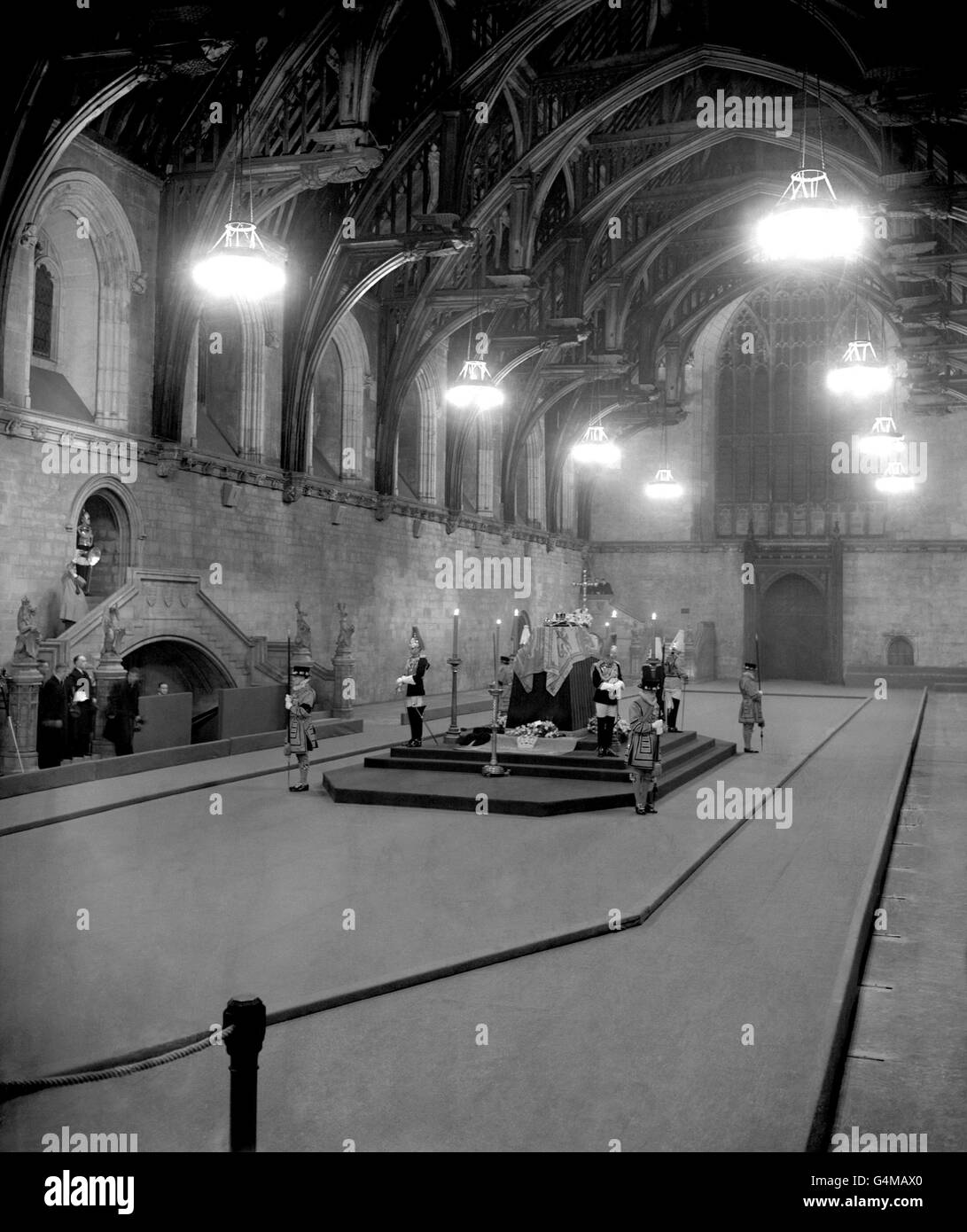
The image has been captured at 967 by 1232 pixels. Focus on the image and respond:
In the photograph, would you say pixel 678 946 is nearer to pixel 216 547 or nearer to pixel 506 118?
pixel 216 547

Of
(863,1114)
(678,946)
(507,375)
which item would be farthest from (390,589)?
(863,1114)

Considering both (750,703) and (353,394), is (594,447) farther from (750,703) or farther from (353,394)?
(750,703)

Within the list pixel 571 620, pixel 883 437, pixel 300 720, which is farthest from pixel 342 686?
pixel 883 437

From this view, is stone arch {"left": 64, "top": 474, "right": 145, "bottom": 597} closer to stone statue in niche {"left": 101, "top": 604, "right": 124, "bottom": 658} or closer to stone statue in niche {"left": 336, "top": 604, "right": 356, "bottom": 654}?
stone statue in niche {"left": 101, "top": 604, "right": 124, "bottom": 658}

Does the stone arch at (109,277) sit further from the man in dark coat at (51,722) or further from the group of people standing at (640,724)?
the group of people standing at (640,724)

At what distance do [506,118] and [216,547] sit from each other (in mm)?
9238

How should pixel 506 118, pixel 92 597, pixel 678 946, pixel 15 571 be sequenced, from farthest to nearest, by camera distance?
pixel 506 118
pixel 92 597
pixel 15 571
pixel 678 946

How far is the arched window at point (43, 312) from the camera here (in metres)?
15.0

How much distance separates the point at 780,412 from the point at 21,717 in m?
28.1

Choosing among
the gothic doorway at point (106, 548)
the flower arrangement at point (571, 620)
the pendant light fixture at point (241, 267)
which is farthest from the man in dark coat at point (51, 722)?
the flower arrangement at point (571, 620)

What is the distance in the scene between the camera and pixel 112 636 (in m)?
13.1

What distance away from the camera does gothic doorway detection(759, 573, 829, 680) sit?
33594 millimetres

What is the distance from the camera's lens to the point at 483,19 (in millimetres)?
16656

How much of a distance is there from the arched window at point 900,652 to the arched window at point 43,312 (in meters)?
26.0
